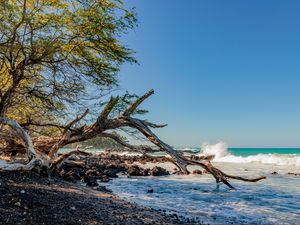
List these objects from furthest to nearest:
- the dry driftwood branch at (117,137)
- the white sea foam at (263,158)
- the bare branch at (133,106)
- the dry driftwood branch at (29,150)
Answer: the white sea foam at (263,158) → the bare branch at (133,106) → the dry driftwood branch at (117,137) → the dry driftwood branch at (29,150)

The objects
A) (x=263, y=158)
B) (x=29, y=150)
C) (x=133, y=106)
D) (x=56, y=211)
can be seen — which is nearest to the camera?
(x=56, y=211)

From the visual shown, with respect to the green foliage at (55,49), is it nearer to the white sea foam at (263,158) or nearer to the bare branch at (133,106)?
the bare branch at (133,106)

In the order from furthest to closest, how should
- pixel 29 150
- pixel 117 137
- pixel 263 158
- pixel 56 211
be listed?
1. pixel 263 158
2. pixel 117 137
3. pixel 29 150
4. pixel 56 211

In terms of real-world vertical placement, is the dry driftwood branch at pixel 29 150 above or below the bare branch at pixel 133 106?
below

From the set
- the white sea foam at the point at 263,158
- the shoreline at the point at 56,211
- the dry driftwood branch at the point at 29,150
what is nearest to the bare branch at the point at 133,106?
the dry driftwood branch at the point at 29,150

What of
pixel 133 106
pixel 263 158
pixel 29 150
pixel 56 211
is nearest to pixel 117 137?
pixel 133 106

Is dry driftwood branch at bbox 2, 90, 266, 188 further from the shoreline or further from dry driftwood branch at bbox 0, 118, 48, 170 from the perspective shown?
the shoreline

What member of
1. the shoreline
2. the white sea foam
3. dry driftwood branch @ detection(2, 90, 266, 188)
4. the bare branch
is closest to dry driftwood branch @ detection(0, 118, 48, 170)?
dry driftwood branch @ detection(2, 90, 266, 188)

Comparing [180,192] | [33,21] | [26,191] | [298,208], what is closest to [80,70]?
[33,21]

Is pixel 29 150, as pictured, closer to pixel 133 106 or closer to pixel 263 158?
pixel 133 106

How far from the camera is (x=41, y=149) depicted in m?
12.2

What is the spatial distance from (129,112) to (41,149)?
4655 mm

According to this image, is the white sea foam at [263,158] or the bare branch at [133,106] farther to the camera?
the white sea foam at [263,158]

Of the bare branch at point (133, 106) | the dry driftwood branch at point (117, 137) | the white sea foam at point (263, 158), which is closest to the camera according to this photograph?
the dry driftwood branch at point (117, 137)
